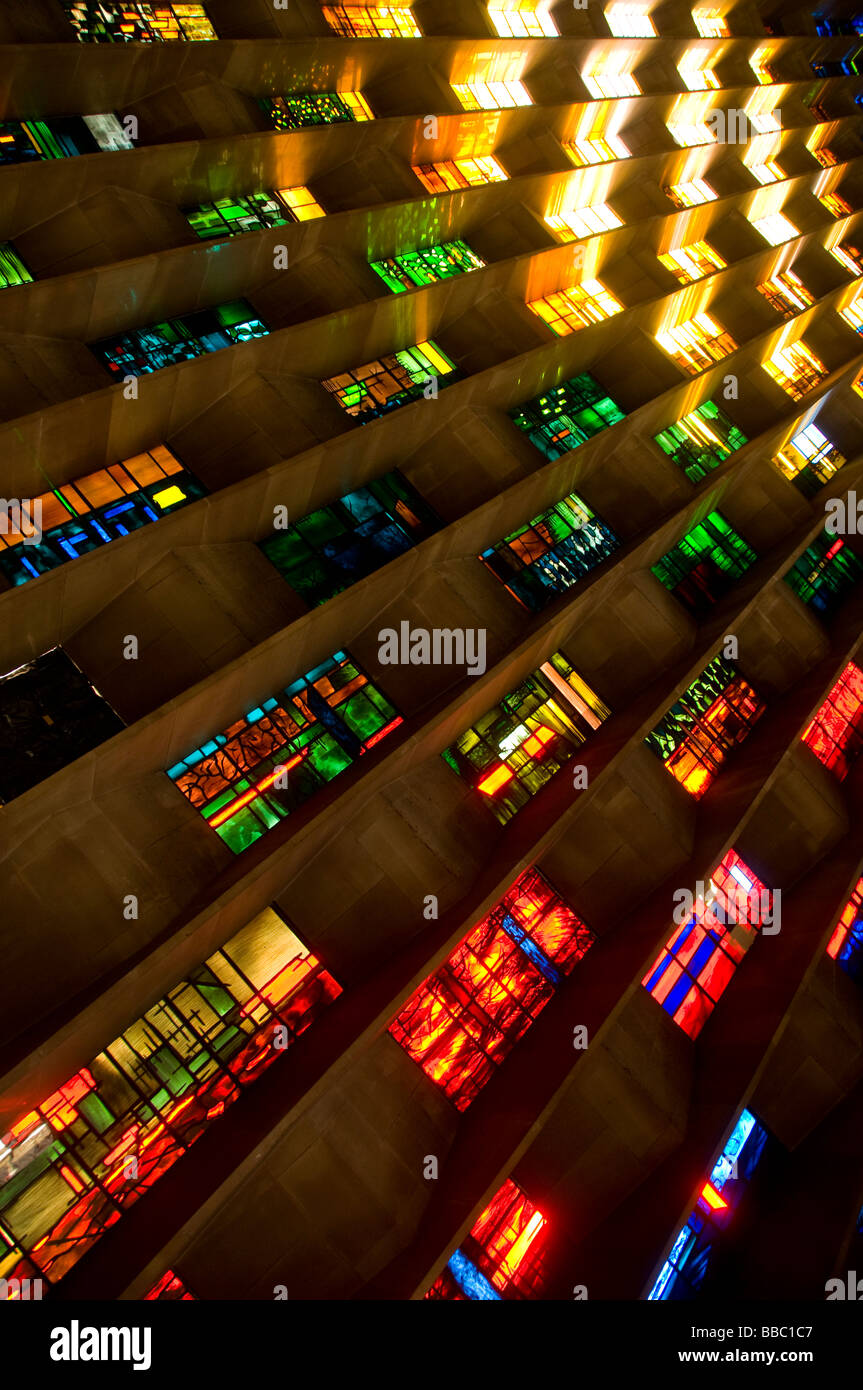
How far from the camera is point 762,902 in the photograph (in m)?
16.8

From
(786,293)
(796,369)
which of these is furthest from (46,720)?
(786,293)

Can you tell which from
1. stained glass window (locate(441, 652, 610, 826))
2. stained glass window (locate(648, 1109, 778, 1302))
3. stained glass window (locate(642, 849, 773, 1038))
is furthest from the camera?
stained glass window (locate(642, 849, 773, 1038))

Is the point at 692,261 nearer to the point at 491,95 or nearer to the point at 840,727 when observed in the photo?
the point at 491,95

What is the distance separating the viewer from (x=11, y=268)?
13102 mm

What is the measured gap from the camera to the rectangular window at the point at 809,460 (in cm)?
2266

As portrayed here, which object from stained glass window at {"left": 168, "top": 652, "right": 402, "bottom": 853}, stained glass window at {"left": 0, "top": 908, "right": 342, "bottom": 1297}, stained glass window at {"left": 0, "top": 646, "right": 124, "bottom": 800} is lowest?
stained glass window at {"left": 0, "top": 908, "right": 342, "bottom": 1297}

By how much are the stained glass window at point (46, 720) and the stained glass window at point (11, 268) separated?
19.7ft

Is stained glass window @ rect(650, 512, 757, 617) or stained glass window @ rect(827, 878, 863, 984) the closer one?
stained glass window @ rect(827, 878, 863, 984)

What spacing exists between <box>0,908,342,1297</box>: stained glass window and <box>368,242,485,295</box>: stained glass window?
12.8 meters

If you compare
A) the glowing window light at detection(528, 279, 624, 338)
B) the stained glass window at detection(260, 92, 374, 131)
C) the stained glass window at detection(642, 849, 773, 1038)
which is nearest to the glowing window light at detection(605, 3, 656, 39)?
the glowing window light at detection(528, 279, 624, 338)

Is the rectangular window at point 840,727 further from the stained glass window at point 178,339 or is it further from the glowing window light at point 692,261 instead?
the stained glass window at point 178,339

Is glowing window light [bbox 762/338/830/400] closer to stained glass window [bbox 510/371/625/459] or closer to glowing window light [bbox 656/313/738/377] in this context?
glowing window light [bbox 656/313/738/377]

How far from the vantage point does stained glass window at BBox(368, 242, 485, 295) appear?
17.7 metres

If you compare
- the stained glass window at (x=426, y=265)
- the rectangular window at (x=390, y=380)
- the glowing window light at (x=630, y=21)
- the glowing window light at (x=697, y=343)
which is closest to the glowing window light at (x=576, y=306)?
the glowing window light at (x=697, y=343)
